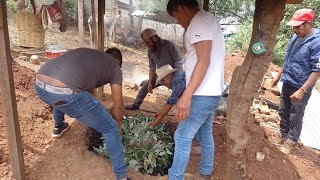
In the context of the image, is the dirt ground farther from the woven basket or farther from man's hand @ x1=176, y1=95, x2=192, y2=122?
the woven basket

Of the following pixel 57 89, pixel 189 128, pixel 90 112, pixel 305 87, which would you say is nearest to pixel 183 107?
pixel 189 128

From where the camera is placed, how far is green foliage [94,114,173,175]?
11.7 ft

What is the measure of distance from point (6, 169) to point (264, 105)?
547cm

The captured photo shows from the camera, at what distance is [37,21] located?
7.38 meters

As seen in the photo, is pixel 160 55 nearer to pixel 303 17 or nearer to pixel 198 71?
pixel 303 17

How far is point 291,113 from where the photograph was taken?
156 inches

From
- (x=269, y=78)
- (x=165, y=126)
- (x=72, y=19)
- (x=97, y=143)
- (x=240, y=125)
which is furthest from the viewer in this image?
(x=72, y=19)

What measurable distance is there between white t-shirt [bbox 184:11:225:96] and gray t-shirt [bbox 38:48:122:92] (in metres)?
0.73

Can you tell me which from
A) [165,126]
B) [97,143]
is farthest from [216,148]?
[97,143]

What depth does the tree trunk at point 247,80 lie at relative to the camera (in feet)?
6.59

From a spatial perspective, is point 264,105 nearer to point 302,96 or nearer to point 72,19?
point 302,96

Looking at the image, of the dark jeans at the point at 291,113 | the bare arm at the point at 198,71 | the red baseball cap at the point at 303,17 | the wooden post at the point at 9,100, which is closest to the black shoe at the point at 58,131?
the wooden post at the point at 9,100

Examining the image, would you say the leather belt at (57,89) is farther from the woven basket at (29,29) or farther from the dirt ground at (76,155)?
the woven basket at (29,29)

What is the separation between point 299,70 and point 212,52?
2.00 metres
